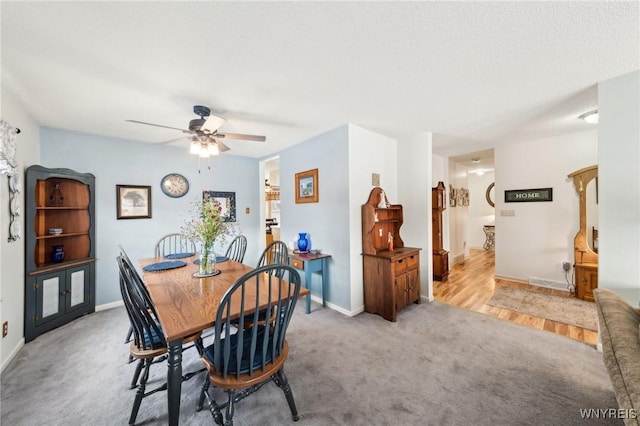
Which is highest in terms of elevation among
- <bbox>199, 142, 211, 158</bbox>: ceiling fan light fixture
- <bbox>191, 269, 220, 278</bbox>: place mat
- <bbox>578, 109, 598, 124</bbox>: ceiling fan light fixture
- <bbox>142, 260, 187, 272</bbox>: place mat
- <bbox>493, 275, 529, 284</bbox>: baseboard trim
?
<bbox>578, 109, 598, 124</bbox>: ceiling fan light fixture

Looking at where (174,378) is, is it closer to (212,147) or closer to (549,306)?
(212,147)

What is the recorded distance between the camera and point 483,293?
12.1ft

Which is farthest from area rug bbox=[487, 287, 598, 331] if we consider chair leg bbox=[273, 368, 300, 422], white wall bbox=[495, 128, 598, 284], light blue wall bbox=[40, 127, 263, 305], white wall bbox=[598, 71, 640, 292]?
light blue wall bbox=[40, 127, 263, 305]

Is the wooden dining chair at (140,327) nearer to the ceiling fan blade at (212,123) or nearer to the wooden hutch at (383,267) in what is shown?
the ceiling fan blade at (212,123)

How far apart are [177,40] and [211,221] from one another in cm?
134

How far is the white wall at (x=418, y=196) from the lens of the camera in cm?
344

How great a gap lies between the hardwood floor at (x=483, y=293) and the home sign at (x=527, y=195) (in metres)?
1.44

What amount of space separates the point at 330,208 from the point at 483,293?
2.72 m

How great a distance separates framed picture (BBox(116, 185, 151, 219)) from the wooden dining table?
139 centimetres

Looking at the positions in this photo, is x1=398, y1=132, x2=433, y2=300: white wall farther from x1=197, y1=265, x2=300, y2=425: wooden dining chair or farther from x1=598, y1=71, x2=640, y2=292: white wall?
x1=197, y1=265, x2=300, y2=425: wooden dining chair

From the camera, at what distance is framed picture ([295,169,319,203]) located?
11.2 ft

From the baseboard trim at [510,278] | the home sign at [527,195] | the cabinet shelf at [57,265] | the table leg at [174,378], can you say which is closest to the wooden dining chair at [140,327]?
the table leg at [174,378]

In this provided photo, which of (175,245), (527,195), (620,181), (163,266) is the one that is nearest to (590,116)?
(620,181)

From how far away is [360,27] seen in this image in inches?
55.2
